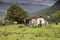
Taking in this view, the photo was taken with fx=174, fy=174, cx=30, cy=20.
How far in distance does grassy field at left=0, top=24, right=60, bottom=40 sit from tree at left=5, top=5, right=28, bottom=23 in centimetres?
31

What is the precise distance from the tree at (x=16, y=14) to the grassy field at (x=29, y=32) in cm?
31

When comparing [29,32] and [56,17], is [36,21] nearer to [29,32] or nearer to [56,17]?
[56,17]

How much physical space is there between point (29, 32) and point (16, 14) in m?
1.21

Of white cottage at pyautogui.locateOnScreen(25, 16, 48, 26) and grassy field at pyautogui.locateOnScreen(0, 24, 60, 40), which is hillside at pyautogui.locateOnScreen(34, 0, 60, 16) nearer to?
white cottage at pyautogui.locateOnScreen(25, 16, 48, 26)

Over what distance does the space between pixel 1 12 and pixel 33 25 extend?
123 centimetres

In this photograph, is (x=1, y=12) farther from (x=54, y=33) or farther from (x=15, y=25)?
(x=54, y=33)

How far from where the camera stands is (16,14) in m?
6.51

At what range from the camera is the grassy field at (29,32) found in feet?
17.2

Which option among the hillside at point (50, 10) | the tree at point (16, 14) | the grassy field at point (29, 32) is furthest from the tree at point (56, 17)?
the tree at point (16, 14)

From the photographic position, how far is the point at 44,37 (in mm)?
5285

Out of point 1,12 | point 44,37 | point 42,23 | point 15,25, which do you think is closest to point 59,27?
point 42,23

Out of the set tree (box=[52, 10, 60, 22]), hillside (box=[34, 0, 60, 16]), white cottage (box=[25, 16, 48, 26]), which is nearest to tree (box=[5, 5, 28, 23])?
white cottage (box=[25, 16, 48, 26])

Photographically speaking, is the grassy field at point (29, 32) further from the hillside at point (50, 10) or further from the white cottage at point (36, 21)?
the hillside at point (50, 10)

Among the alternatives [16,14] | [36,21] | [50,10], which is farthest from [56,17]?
[16,14]
